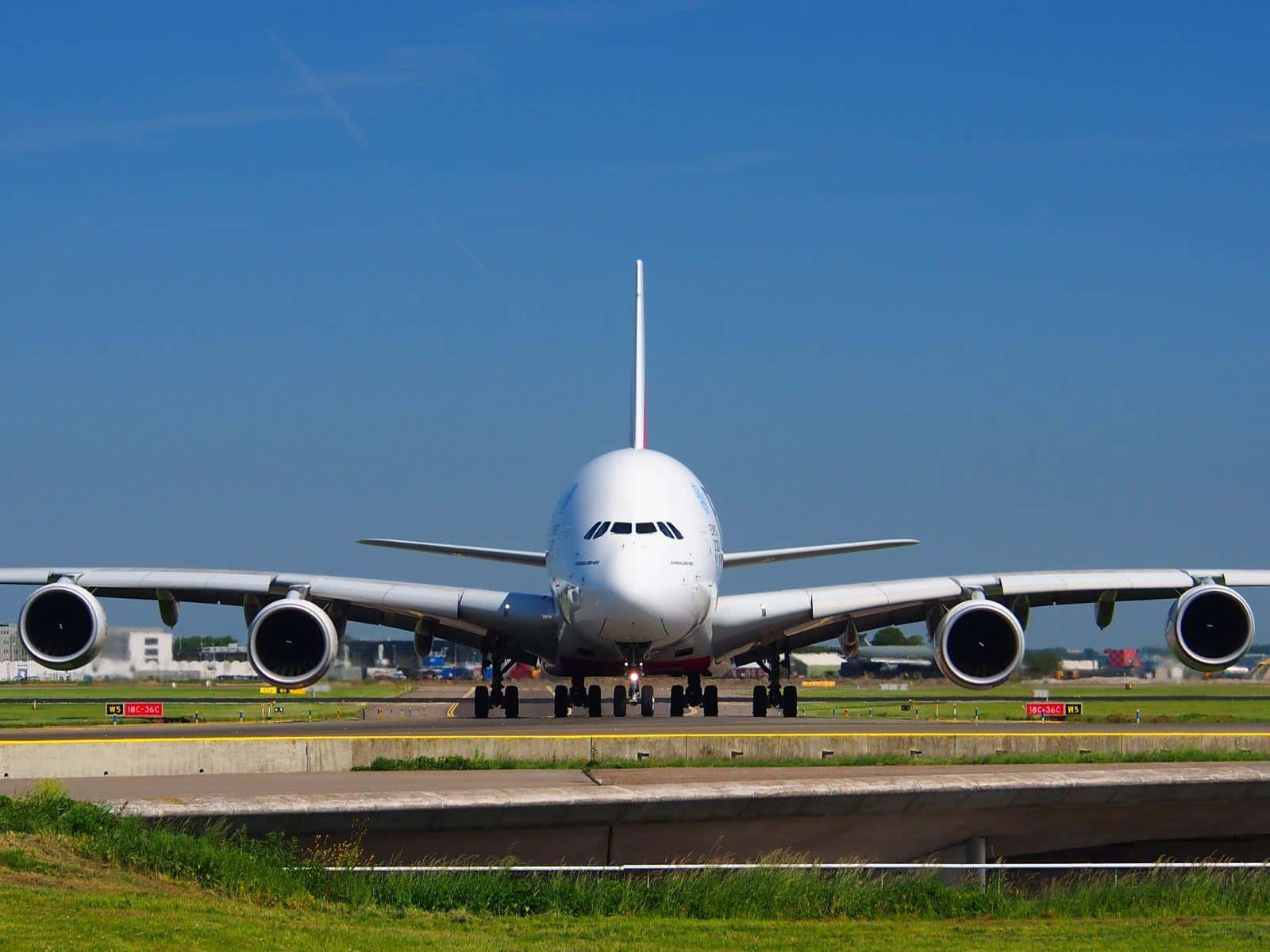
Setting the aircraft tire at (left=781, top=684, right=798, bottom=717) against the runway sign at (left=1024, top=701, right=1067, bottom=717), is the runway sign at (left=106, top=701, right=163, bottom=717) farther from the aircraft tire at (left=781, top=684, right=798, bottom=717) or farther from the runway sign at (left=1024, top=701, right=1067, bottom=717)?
the runway sign at (left=1024, top=701, right=1067, bottom=717)

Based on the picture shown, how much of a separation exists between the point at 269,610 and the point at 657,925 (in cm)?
1855

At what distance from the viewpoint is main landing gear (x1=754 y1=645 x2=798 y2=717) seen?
29953 millimetres

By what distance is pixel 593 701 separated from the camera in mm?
29203

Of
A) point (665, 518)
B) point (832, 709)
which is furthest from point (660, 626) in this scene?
point (832, 709)

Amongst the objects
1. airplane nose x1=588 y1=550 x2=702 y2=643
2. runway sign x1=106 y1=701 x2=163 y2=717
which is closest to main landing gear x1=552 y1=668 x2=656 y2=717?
airplane nose x1=588 y1=550 x2=702 y2=643

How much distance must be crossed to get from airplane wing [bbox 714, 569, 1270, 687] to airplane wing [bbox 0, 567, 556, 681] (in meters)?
3.48

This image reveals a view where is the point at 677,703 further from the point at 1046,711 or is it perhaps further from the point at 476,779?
the point at 476,779

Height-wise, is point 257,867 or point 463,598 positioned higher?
point 463,598

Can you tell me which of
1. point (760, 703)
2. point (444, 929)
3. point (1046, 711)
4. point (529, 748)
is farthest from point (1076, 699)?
point (444, 929)

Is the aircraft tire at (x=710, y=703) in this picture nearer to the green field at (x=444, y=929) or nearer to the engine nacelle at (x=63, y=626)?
the engine nacelle at (x=63, y=626)

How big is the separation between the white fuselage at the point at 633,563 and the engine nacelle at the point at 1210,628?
→ 25.2 feet

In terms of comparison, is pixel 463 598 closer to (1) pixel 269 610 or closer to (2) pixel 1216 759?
(1) pixel 269 610

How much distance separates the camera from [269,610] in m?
26.8

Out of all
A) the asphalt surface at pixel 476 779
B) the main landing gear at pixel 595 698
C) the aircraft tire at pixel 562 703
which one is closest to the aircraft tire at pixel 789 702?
the main landing gear at pixel 595 698
